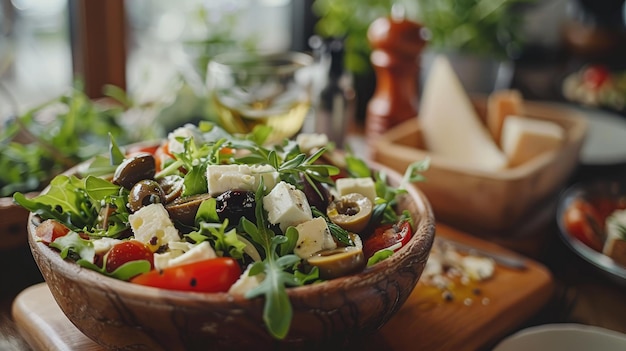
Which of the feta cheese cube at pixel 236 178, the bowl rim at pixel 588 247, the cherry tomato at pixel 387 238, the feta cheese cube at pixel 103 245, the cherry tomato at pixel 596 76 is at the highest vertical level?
the feta cheese cube at pixel 236 178

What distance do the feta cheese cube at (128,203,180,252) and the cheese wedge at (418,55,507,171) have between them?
735mm

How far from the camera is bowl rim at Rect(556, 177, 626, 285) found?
983mm

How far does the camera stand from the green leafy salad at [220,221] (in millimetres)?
643

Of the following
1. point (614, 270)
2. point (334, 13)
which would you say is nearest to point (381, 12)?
point (334, 13)

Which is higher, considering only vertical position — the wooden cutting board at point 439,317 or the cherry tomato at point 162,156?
the cherry tomato at point 162,156

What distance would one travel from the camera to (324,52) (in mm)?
1479

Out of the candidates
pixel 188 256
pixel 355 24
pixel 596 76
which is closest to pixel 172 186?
pixel 188 256

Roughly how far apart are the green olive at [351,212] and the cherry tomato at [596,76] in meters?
1.46

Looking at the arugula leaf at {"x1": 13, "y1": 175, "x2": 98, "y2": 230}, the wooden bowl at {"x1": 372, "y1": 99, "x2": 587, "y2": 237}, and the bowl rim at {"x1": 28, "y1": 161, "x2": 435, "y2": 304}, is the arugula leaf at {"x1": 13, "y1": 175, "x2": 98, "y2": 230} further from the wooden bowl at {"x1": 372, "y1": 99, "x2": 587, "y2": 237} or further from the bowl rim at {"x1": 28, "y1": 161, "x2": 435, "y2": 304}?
the wooden bowl at {"x1": 372, "y1": 99, "x2": 587, "y2": 237}

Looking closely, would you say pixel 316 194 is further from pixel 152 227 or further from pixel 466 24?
pixel 466 24

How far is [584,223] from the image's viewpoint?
3.68 ft

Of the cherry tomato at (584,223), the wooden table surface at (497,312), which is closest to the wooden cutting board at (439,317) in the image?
the wooden table surface at (497,312)

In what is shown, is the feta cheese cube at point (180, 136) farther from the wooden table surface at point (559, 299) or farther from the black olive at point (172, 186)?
the wooden table surface at point (559, 299)

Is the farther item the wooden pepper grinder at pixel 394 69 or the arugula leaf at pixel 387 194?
the wooden pepper grinder at pixel 394 69
